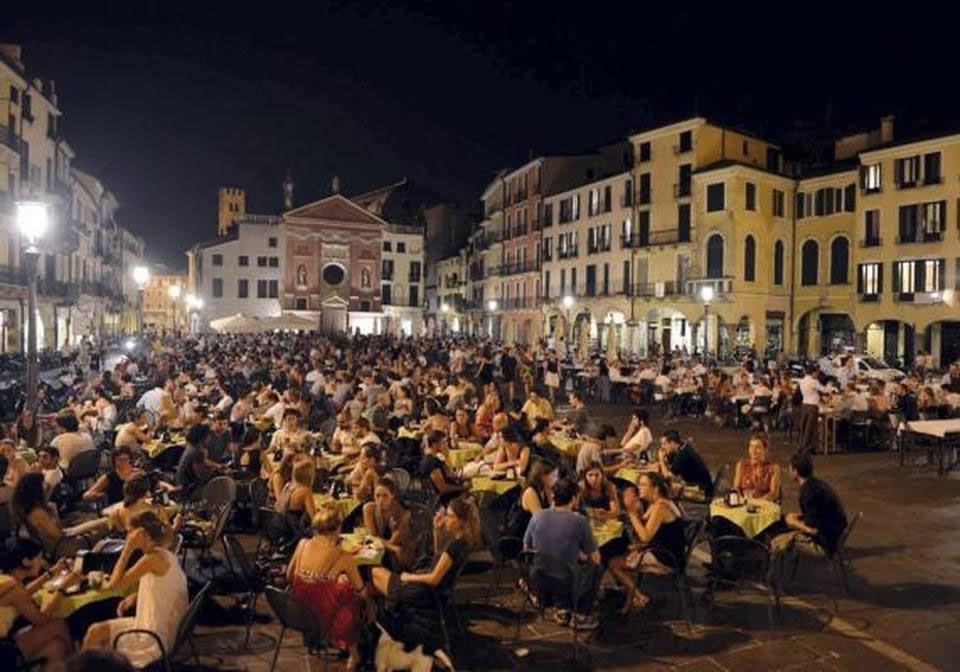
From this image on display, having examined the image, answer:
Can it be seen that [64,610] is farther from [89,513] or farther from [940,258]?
[940,258]

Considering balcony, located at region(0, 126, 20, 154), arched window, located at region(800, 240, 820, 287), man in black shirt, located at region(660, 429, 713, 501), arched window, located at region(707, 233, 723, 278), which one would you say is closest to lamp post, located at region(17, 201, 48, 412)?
man in black shirt, located at region(660, 429, 713, 501)

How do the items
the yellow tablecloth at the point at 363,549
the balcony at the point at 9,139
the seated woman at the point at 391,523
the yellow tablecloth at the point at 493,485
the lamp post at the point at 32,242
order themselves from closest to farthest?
the yellow tablecloth at the point at 363,549, the seated woman at the point at 391,523, the yellow tablecloth at the point at 493,485, the lamp post at the point at 32,242, the balcony at the point at 9,139

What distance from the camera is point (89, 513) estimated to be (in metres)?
10.0

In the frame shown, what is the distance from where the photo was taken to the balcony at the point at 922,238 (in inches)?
1282

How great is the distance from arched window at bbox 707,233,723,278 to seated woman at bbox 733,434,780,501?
30.6 m

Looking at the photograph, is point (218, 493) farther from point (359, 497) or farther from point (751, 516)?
point (751, 516)

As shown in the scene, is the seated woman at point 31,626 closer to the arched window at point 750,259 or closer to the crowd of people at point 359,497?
the crowd of people at point 359,497

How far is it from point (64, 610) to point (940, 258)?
118ft

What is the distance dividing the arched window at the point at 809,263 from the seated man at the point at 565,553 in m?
36.1

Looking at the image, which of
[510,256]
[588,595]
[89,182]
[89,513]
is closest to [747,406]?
[588,595]

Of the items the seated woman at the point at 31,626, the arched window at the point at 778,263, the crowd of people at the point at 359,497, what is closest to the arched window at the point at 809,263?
the arched window at the point at 778,263

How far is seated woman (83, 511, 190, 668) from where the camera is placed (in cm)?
478

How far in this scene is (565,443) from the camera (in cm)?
1151

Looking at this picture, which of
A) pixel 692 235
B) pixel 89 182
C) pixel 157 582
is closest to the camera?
pixel 157 582
